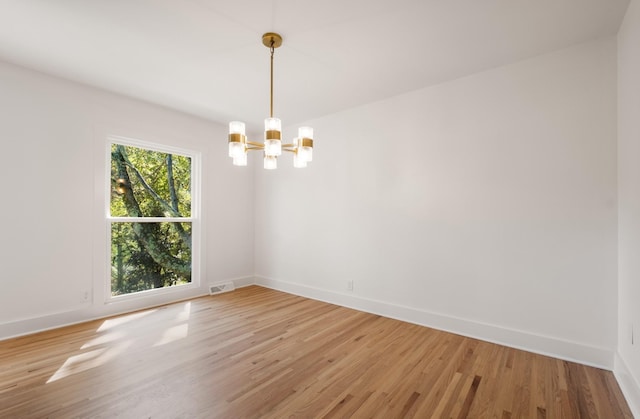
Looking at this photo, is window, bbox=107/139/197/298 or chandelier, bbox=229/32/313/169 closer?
chandelier, bbox=229/32/313/169

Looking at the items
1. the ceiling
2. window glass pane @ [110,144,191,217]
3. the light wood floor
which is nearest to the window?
window glass pane @ [110,144,191,217]

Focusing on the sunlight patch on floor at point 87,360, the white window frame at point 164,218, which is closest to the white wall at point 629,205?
the sunlight patch on floor at point 87,360

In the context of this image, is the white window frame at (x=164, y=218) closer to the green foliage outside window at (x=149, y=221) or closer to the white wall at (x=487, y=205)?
the green foliage outside window at (x=149, y=221)

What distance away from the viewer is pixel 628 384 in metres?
2.02

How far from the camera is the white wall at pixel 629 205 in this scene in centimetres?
191

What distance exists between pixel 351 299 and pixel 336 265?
49 cm

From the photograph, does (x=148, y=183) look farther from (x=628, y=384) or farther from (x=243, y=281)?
(x=628, y=384)

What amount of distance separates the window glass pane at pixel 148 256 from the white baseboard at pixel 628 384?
4.66 m

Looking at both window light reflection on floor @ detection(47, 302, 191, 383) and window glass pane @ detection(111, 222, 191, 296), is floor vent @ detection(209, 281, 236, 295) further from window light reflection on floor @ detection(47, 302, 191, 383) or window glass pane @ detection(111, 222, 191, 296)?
window light reflection on floor @ detection(47, 302, 191, 383)

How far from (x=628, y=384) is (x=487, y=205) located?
159 cm

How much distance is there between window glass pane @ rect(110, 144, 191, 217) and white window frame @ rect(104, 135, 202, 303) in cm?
6

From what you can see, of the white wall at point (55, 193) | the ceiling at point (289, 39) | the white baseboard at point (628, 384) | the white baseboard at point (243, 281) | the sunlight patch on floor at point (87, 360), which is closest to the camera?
the white baseboard at point (628, 384)

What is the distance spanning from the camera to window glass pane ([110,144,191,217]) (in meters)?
3.75

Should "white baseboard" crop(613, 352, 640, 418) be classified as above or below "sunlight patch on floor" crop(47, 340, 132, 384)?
above
